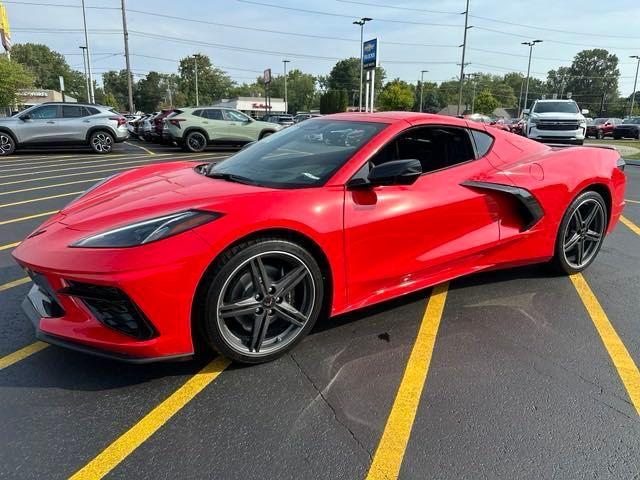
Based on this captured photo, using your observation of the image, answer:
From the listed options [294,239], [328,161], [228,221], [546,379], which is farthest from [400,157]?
[546,379]

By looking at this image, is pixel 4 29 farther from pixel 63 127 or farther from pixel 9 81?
pixel 63 127

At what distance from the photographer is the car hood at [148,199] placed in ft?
8.26

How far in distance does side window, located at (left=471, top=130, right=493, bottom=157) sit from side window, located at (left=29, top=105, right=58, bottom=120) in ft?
47.3

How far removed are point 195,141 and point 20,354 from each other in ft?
46.4

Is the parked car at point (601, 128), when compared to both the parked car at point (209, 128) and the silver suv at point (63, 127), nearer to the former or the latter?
the parked car at point (209, 128)

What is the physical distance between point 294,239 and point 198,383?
91 cm

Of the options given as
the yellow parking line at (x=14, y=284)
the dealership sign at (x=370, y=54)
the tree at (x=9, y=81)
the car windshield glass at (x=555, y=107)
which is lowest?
the yellow parking line at (x=14, y=284)

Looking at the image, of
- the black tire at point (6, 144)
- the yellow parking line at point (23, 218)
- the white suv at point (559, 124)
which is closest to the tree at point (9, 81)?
the black tire at point (6, 144)

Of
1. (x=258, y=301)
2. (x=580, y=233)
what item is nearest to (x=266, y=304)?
(x=258, y=301)

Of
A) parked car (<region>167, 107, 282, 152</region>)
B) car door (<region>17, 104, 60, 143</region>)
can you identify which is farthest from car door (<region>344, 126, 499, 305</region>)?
car door (<region>17, 104, 60, 143</region>)

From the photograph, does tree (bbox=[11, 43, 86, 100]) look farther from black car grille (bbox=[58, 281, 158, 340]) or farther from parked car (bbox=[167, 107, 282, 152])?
black car grille (bbox=[58, 281, 158, 340])

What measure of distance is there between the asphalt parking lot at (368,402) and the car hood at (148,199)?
0.80 metres

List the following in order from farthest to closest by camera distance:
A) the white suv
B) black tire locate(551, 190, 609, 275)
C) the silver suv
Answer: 1. the white suv
2. the silver suv
3. black tire locate(551, 190, 609, 275)

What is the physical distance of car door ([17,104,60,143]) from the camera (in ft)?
45.7
